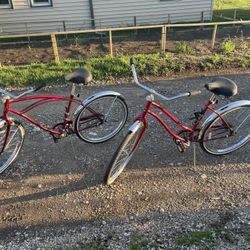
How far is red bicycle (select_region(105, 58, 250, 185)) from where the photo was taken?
332 cm

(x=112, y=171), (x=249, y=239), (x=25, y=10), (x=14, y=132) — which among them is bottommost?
(x=249, y=239)

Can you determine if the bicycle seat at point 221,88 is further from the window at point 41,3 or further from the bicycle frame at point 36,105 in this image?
the window at point 41,3

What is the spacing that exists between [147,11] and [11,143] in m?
9.32

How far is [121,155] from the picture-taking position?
3.59m

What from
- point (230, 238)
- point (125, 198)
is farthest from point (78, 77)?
point (230, 238)

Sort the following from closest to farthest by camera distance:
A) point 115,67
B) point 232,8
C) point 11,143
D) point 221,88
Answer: point 221,88 < point 11,143 < point 115,67 < point 232,8

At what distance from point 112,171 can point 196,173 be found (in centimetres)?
112

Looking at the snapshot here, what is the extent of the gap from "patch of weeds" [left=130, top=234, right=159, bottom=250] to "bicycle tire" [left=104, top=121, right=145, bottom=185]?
0.82 metres

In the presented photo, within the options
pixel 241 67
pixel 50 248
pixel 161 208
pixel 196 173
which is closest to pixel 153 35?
pixel 241 67

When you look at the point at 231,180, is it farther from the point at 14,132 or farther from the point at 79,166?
the point at 14,132

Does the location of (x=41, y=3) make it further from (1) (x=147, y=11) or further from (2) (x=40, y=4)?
(1) (x=147, y=11)

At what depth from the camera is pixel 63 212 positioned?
330 cm

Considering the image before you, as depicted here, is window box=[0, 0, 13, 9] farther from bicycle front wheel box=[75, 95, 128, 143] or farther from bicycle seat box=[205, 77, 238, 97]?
bicycle seat box=[205, 77, 238, 97]

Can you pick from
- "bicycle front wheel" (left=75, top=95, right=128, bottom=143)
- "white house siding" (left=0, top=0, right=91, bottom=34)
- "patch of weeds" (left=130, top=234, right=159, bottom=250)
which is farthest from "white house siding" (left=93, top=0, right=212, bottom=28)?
"patch of weeds" (left=130, top=234, right=159, bottom=250)
